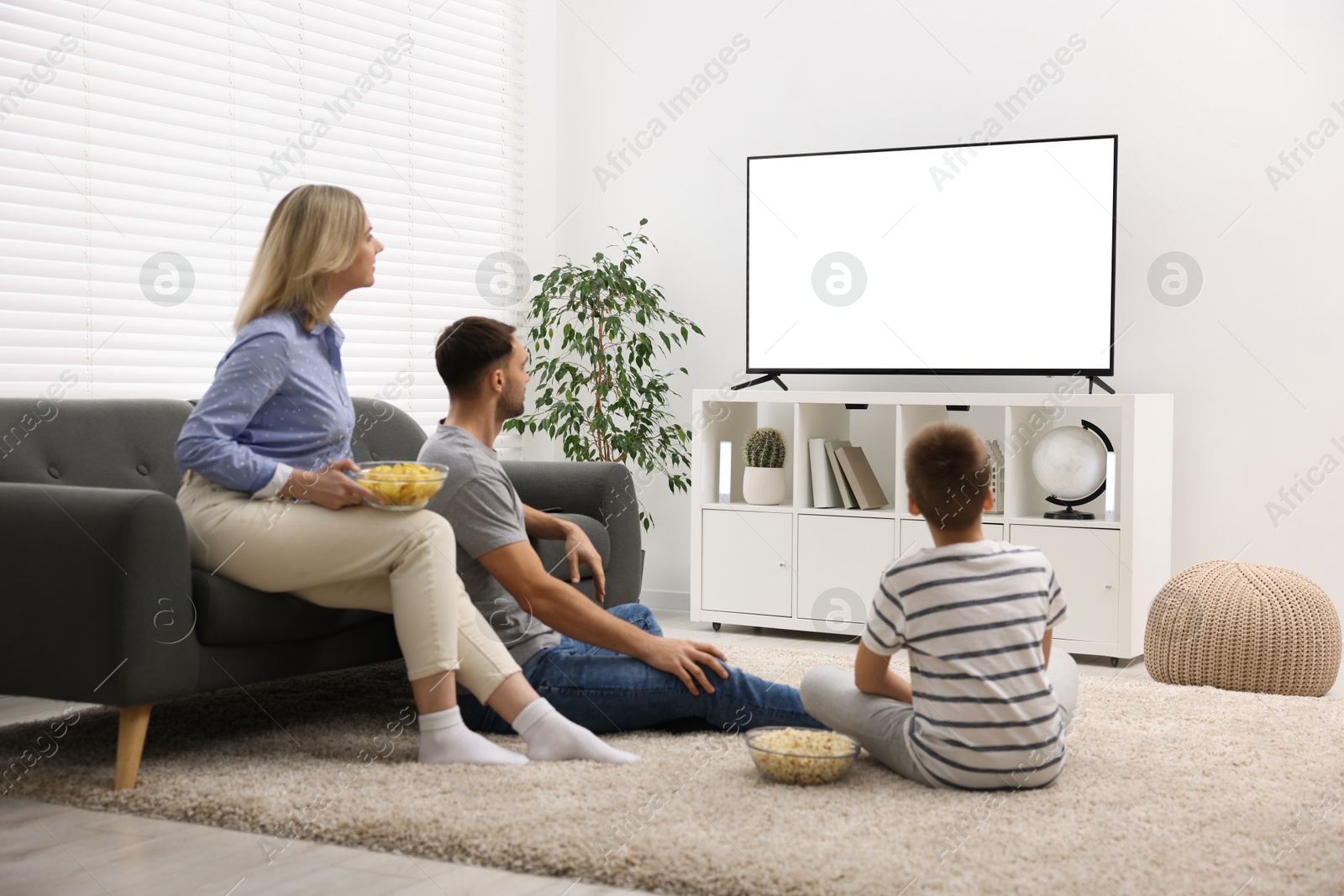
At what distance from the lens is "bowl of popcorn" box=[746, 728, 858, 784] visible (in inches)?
85.0

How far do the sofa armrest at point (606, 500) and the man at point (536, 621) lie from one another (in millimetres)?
827

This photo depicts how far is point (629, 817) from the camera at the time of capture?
1989 millimetres

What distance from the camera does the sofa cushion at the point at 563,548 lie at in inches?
119

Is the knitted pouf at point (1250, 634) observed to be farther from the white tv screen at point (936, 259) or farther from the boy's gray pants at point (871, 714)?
the boy's gray pants at point (871, 714)

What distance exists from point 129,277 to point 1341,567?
366 cm

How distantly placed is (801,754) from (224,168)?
8.72ft

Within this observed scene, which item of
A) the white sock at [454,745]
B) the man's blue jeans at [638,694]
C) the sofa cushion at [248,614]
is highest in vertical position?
the sofa cushion at [248,614]

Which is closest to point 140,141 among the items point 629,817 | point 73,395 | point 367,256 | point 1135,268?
point 73,395

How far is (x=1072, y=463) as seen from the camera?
3.84 metres

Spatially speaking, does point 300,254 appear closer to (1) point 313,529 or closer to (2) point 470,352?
(2) point 470,352

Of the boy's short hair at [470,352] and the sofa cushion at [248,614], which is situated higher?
the boy's short hair at [470,352]

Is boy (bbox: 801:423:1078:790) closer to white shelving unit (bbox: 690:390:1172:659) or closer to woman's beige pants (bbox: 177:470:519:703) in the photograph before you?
woman's beige pants (bbox: 177:470:519:703)

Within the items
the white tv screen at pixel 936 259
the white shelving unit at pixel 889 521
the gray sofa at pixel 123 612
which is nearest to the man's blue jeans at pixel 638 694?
the gray sofa at pixel 123 612

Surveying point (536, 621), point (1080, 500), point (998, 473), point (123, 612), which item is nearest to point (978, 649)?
point (536, 621)
